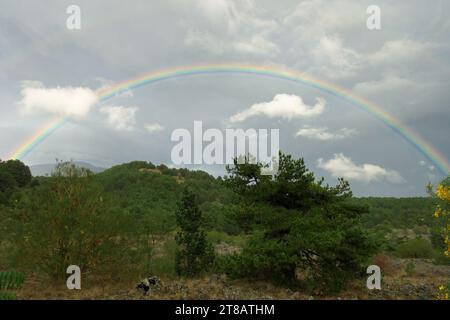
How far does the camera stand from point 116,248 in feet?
54.2

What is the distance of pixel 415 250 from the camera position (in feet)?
129

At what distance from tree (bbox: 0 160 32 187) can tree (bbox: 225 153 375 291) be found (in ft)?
170

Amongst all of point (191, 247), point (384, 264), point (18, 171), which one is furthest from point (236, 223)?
point (18, 171)

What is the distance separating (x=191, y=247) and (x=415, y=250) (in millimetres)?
28879

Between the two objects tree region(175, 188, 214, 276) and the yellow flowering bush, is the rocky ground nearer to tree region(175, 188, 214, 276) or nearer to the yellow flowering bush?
tree region(175, 188, 214, 276)

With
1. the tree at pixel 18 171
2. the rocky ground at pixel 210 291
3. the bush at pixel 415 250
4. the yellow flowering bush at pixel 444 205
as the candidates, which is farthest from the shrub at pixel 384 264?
the tree at pixel 18 171

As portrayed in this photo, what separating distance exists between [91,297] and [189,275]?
18.2 ft

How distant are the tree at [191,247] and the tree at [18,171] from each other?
158 ft

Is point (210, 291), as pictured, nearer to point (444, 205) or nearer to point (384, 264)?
point (444, 205)

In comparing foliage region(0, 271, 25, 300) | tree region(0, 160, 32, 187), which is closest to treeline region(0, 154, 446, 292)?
foliage region(0, 271, 25, 300)

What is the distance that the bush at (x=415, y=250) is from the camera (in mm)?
39000
